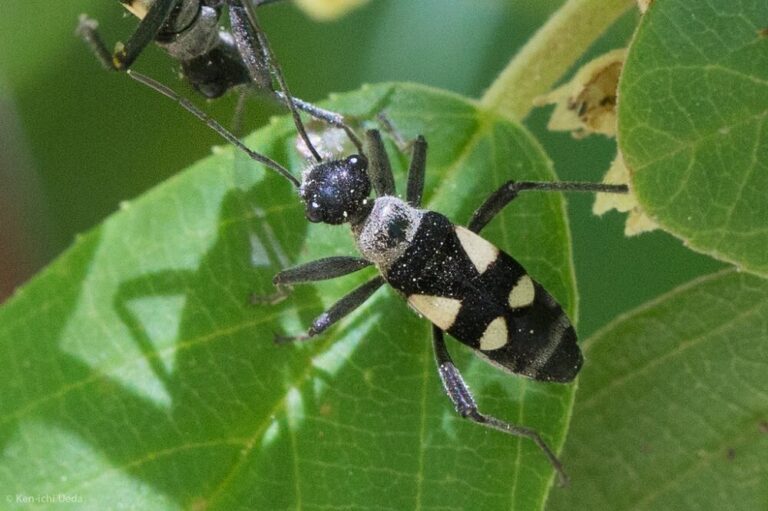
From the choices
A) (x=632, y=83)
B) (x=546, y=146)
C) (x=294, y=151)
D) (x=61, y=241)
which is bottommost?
(x=61, y=241)

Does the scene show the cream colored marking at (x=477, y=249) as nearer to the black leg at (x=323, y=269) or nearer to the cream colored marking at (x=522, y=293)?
the cream colored marking at (x=522, y=293)

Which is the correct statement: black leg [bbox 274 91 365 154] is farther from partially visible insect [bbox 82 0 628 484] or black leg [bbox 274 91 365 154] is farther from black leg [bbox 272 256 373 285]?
black leg [bbox 272 256 373 285]

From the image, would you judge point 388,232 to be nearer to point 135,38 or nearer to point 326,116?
point 326,116

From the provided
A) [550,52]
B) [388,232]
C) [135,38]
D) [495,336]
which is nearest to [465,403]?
[495,336]

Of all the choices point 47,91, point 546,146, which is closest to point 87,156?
point 47,91

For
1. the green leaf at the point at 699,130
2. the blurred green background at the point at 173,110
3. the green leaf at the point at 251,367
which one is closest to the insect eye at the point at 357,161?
the green leaf at the point at 251,367

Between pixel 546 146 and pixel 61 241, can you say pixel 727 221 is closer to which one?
pixel 546 146

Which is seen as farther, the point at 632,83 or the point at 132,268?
the point at 132,268
